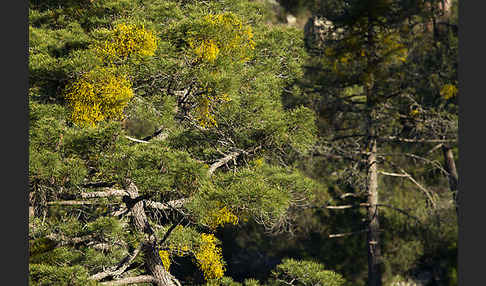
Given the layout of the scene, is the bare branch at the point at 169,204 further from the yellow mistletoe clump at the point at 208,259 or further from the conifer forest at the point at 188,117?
the yellow mistletoe clump at the point at 208,259

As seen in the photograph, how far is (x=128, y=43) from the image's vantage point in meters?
7.02

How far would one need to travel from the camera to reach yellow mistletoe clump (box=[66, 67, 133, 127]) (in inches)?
269

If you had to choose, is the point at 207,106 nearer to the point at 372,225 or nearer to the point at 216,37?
the point at 216,37

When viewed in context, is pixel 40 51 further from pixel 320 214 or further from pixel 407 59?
pixel 320 214

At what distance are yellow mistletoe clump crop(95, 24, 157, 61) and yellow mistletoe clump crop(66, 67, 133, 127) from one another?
1.08ft

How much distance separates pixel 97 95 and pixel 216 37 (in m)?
1.68

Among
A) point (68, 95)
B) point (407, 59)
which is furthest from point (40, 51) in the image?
point (407, 59)

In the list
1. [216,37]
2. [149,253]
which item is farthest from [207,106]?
[149,253]

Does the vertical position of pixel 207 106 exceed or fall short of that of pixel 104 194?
it exceeds it

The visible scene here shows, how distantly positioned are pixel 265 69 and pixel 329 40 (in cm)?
398

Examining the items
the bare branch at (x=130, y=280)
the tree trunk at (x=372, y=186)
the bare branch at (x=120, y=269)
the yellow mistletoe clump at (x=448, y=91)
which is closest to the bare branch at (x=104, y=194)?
the bare branch at (x=120, y=269)

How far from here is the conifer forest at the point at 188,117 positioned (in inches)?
248

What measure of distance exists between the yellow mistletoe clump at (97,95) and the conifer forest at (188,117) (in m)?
0.02

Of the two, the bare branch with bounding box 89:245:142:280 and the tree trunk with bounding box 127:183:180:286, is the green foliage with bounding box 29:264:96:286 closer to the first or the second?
the bare branch with bounding box 89:245:142:280
